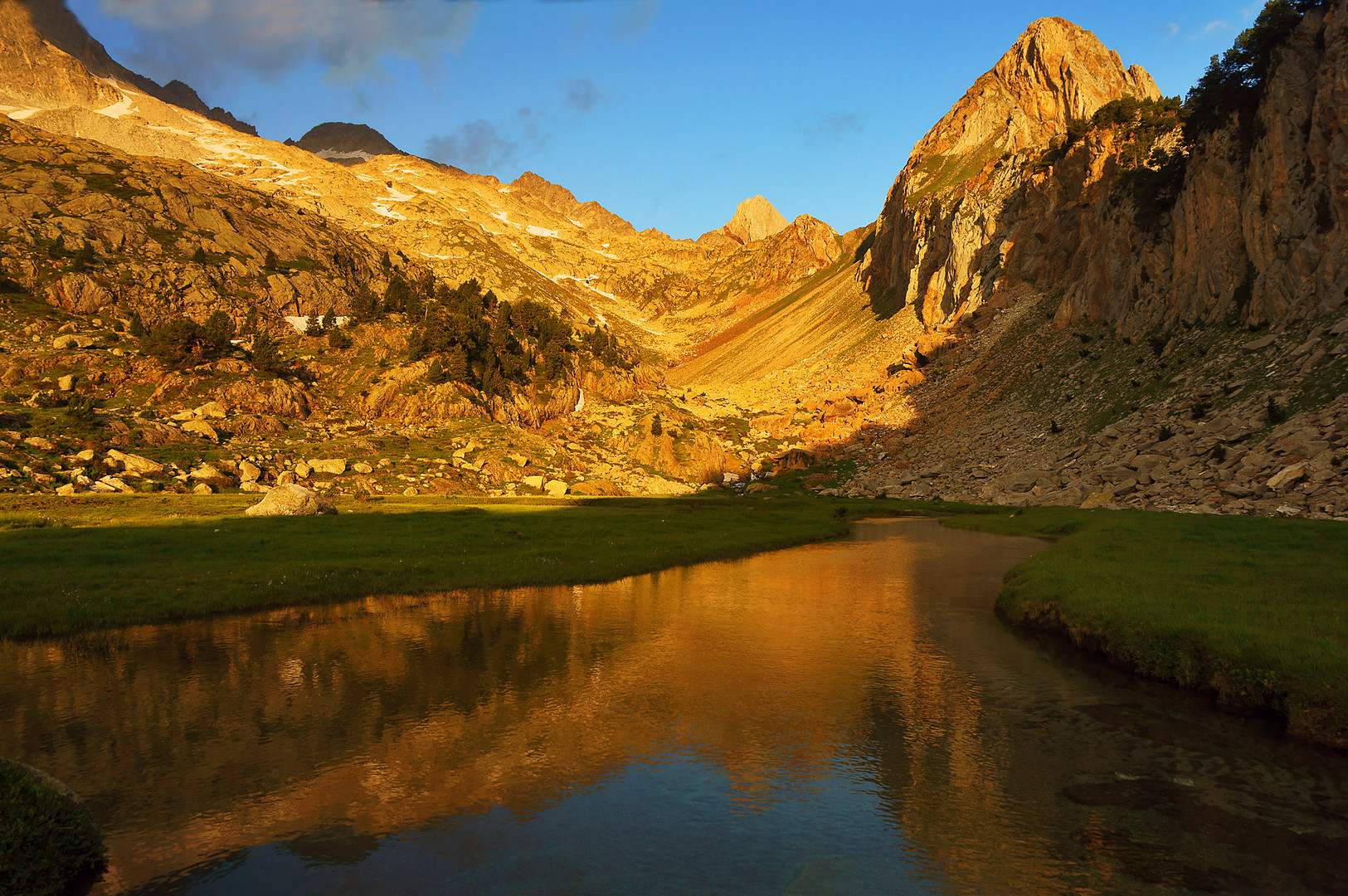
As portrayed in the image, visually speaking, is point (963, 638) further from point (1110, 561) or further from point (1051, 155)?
point (1051, 155)

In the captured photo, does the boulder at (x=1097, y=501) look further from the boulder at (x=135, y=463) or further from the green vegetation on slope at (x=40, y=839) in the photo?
the boulder at (x=135, y=463)

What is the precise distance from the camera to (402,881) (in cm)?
958

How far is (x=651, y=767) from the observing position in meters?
13.6

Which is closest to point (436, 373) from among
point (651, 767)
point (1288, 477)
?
point (651, 767)

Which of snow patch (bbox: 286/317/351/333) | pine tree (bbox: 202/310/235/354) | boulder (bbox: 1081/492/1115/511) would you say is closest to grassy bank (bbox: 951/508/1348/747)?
boulder (bbox: 1081/492/1115/511)

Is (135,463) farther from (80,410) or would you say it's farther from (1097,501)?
(1097,501)

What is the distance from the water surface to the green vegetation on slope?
0.56m

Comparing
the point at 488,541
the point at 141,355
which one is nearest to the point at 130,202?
the point at 141,355

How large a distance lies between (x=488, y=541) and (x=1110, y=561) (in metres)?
33.2

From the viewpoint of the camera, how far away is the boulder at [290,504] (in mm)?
46438

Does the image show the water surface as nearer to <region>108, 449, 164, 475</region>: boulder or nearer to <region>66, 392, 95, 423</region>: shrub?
<region>108, 449, 164, 475</region>: boulder

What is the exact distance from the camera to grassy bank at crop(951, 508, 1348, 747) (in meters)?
15.1

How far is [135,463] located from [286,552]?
33725 mm

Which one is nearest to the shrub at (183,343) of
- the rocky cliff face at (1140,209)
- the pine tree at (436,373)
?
the pine tree at (436,373)
